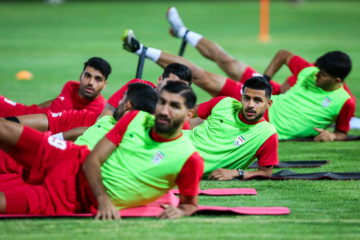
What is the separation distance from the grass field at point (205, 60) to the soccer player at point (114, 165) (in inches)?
7.2

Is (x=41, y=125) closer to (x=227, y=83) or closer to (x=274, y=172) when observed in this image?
(x=274, y=172)

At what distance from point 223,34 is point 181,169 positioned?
68.8 feet

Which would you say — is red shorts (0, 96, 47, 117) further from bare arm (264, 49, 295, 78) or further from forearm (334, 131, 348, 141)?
forearm (334, 131, 348, 141)

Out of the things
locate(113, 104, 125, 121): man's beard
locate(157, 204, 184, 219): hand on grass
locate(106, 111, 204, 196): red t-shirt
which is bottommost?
locate(157, 204, 184, 219): hand on grass

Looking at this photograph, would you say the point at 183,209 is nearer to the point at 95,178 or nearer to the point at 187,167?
the point at 187,167

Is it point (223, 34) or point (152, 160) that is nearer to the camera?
point (152, 160)

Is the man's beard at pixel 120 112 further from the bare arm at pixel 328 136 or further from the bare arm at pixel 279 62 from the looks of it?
the bare arm at pixel 279 62

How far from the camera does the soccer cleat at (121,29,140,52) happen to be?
8586 mm

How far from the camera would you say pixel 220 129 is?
686 centimetres

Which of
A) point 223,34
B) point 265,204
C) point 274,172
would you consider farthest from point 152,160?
point 223,34

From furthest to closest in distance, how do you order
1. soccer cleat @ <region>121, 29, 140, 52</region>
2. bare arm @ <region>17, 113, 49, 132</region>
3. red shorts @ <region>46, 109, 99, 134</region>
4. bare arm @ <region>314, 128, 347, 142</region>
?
bare arm @ <region>314, 128, 347, 142</region> → soccer cleat @ <region>121, 29, 140, 52</region> → red shorts @ <region>46, 109, 99, 134</region> → bare arm @ <region>17, 113, 49, 132</region>

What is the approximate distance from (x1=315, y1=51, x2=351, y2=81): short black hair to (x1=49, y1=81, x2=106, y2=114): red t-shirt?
3.08 metres

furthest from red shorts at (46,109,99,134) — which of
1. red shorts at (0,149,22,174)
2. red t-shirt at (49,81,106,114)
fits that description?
red shorts at (0,149,22,174)

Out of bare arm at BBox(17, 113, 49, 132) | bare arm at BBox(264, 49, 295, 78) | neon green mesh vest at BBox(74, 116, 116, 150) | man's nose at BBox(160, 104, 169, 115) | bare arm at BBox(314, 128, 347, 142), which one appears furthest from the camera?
bare arm at BBox(264, 49, 295, 78)
